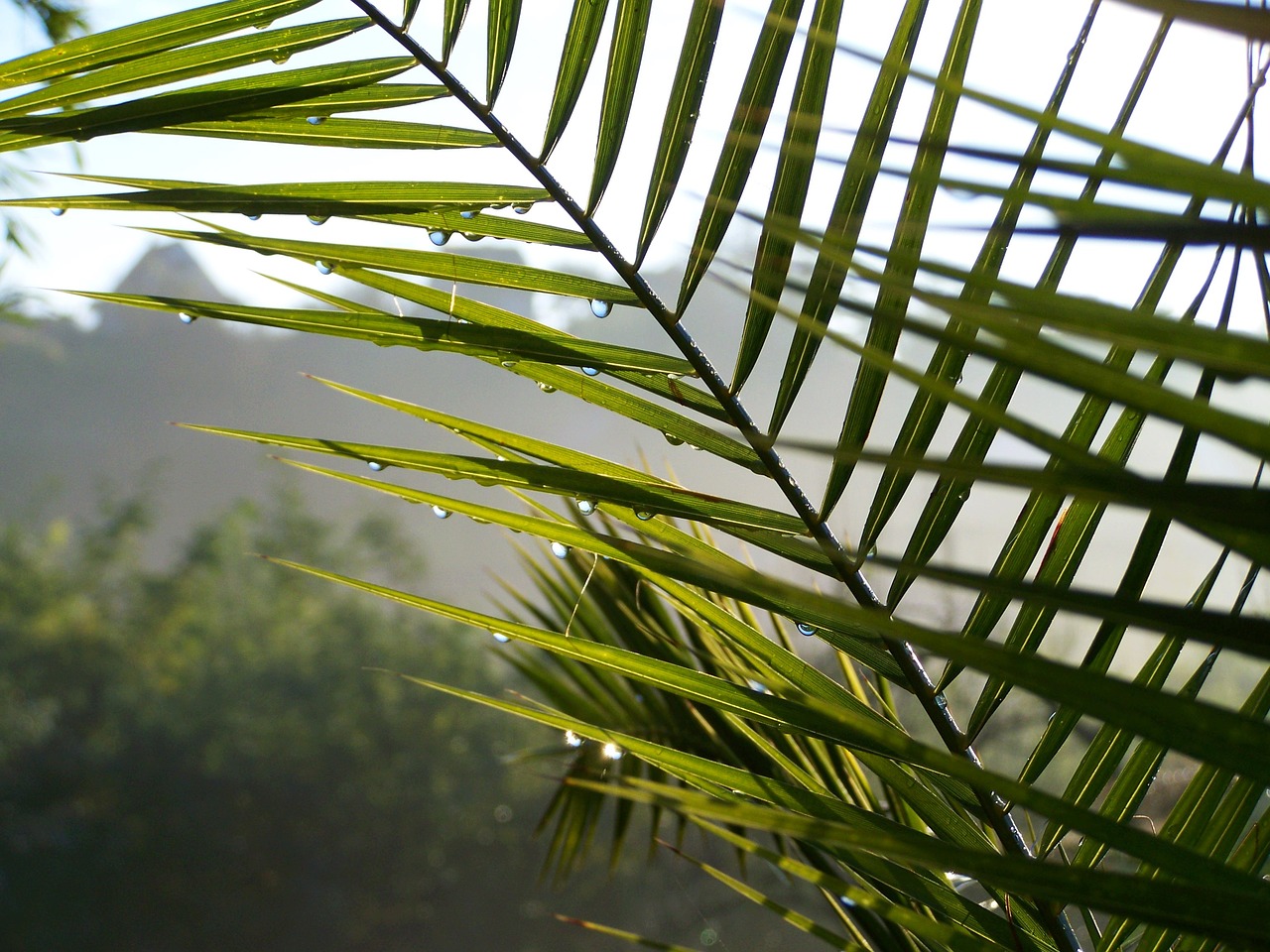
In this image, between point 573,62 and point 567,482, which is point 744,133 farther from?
point 567,482

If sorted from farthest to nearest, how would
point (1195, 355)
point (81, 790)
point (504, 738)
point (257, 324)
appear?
point (504, 738), point (81, 790), point (257, 324), point (1195, 355)

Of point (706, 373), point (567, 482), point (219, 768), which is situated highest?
point (706, 373)

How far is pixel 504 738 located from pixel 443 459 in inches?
422

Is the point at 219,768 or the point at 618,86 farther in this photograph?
the point at 219,768

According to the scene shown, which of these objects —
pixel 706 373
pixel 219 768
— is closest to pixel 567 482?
pixel 706 373

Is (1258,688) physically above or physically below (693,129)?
below

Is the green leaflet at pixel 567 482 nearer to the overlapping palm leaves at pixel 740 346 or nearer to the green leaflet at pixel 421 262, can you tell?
the overlapping palm leaves at pixel 740 346

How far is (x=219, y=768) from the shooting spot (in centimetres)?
956

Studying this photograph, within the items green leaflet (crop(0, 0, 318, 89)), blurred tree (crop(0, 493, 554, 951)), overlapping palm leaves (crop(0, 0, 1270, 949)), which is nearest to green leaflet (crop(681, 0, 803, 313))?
overlapping palm leaves (crop(0, 0, 1270, 949))

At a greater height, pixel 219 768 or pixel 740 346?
pixel 740 346

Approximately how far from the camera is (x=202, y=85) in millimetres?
483

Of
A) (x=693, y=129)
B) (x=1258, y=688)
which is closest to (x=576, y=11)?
(x=693, y=129)

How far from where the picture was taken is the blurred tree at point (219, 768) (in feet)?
29.7

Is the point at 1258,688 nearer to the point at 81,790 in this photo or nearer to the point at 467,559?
the point at 81,790
